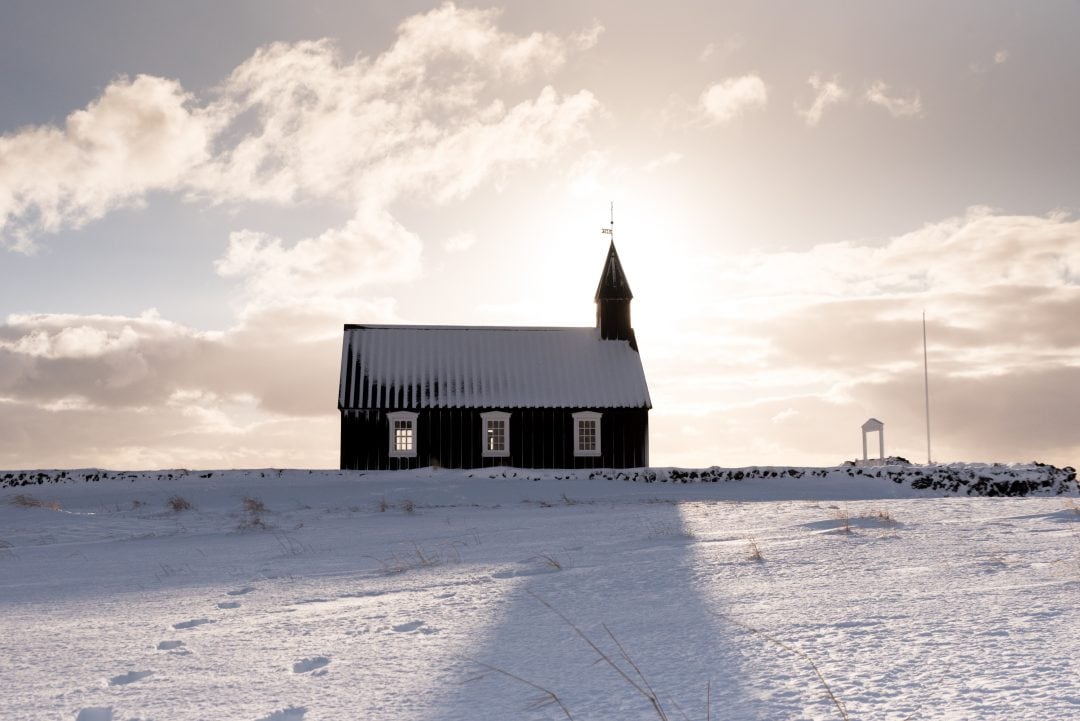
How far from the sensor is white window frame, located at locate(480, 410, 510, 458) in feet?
99.9

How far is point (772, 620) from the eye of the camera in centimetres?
467

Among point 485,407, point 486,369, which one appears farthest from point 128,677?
point 486,369

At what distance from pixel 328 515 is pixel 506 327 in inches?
744

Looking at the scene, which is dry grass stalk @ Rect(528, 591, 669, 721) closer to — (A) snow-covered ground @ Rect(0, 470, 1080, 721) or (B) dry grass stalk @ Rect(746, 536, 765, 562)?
(A) snow-covered ground @ Rect(0, 470, 1080, 721)

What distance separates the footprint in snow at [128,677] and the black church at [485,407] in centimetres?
Result: 2596

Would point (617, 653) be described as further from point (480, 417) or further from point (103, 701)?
point (480, 417)

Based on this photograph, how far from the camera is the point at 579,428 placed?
31062mm

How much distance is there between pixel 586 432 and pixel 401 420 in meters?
6.57

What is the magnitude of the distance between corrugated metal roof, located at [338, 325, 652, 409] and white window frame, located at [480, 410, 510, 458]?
1.19 ft

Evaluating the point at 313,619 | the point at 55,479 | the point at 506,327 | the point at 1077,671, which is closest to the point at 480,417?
the point at 506,327

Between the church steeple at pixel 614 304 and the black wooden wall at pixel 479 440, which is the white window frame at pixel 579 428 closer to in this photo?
the black wooden wall at pixel 479 440

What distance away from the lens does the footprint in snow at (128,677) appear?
4.17 m

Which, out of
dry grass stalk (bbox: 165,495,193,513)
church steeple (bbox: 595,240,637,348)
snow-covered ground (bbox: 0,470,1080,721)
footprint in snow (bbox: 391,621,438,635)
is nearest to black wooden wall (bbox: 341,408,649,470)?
church steeple (bbox: 595,240,637,348)

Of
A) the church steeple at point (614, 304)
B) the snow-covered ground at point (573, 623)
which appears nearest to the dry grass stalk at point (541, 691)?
the snow-covered ground at point (573, 623)
